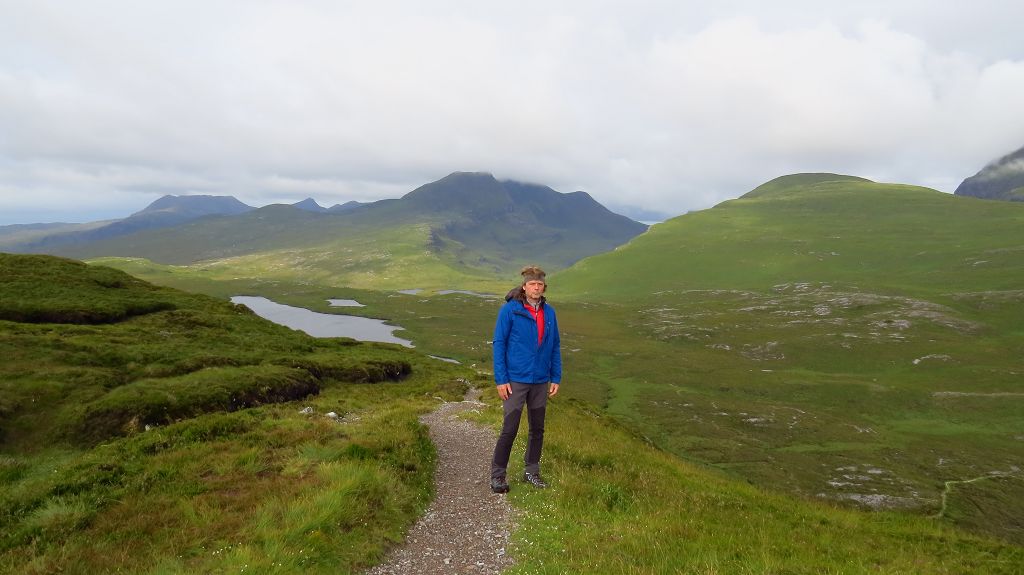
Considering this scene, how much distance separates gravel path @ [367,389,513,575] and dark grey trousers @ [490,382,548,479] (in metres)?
1.05

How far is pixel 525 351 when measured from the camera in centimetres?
1189

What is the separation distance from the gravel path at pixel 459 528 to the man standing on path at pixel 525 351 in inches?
71.7

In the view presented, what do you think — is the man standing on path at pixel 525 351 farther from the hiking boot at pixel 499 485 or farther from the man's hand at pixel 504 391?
the hiking boot at pixel 499 485

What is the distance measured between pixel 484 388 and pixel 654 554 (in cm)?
3845

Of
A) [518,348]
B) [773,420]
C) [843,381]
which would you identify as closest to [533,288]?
[518,348]

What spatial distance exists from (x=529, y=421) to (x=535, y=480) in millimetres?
1820

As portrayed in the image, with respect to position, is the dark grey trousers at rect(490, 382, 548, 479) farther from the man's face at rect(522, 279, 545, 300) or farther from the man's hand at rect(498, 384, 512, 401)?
the man's face at rect(522, 279, 545, 300)

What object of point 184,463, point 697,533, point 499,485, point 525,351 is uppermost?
point 525,351

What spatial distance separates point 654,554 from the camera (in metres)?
8.42

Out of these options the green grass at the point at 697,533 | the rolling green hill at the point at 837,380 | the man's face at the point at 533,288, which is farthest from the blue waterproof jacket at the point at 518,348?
the rolling green hill at the point at 837,380

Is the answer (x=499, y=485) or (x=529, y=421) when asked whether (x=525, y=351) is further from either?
(x=499, y=485)

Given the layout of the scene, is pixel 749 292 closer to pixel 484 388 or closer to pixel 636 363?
pixel 636 363

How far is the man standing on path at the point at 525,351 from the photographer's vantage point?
11.9 metres

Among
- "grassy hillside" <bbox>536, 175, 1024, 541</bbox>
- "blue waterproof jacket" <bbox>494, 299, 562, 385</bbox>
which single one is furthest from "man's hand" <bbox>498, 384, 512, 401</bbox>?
"grassy hillside" <bbox>536, 175, 1024, 541</bbox>
